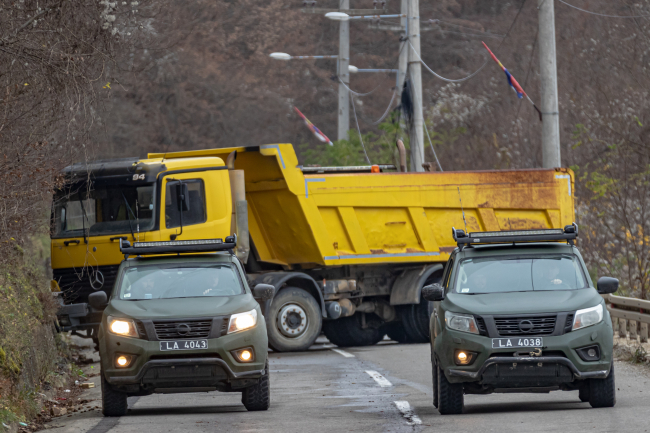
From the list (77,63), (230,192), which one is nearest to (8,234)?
(77,63)

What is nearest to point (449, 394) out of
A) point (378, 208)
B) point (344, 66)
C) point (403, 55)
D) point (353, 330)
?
point (378, 208)

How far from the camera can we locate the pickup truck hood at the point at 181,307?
35.4ft

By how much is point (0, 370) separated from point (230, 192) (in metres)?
7.48

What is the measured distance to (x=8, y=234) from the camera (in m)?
12.7

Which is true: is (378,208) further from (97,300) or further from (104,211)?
(97,300)

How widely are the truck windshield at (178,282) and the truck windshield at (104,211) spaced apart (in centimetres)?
499

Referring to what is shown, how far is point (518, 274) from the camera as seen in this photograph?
10883 millimetres

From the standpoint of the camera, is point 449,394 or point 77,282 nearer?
point 449,394

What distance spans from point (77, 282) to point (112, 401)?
6.51 meters

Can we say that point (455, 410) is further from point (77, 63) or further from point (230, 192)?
point (230, 192)

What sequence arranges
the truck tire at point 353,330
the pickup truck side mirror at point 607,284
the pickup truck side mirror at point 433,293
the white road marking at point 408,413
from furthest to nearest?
1. the truck tire at point 353,330
2. the pickup truck side mirror at point 433,293
3. the pickup truck side mirror at point 607,284
4. the white road marking at point 408,413

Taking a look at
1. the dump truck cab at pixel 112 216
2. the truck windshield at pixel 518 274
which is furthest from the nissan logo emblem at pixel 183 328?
the dump truck cab at pixel 112 216

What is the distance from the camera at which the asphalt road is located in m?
9.54

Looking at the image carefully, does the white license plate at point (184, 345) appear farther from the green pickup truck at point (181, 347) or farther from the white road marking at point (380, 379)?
the white road marking at point (380, 379)
